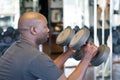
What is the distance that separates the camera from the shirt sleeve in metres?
1.57

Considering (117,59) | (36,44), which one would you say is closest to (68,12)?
(117,59)

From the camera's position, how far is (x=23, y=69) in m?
1.57

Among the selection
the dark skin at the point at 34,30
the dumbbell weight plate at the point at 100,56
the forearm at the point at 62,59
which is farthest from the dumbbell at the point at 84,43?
the dark skin at the point at 34,30

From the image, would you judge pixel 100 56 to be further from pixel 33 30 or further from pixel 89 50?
pixel 33 30

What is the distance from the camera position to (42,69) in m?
1.58

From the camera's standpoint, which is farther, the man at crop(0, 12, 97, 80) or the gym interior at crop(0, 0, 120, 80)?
the gym interior at crop(0, 0, 120, 80)

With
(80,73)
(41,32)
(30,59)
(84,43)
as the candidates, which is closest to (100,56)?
(84,43)

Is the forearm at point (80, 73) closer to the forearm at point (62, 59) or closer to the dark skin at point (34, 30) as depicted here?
the dark skin at point (34, 30)

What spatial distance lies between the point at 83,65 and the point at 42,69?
38cm

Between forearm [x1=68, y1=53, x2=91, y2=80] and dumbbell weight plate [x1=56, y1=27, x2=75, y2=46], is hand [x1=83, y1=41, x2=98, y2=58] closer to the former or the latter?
forearm [x1=68, y1=53, x2=91, y2=80]

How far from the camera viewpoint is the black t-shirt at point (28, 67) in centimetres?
157

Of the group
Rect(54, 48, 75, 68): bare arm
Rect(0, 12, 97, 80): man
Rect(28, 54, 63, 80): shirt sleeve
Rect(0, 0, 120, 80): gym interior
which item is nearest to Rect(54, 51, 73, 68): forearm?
Rect(54, 48, 75, 68): bare arm

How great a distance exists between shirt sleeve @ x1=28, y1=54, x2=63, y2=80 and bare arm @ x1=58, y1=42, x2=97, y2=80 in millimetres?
55

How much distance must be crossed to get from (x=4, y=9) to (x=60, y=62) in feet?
7.70
